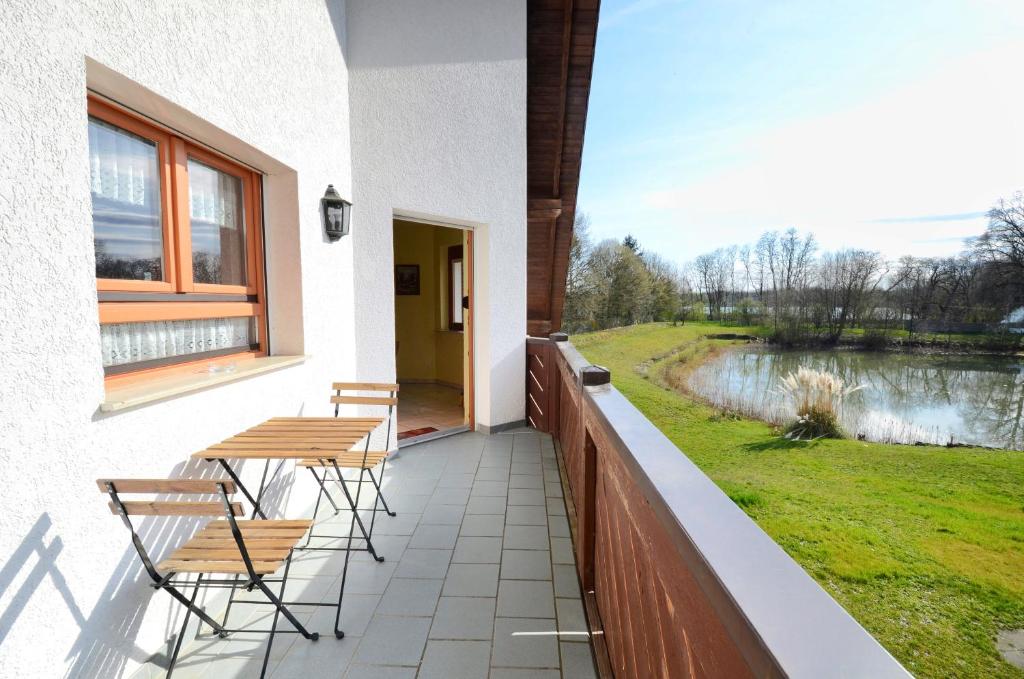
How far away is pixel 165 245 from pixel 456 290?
5.19 meters

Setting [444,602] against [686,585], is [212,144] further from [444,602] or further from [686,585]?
[686,585]

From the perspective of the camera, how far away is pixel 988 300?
12.9 metres

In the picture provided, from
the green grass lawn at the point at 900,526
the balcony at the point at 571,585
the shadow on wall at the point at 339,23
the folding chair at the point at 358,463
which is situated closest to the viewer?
the balcony at the point at 571,585

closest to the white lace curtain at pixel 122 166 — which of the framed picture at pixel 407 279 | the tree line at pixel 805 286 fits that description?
the framed picture at pixel 407 279

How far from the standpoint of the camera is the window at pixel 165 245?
82.4 inches

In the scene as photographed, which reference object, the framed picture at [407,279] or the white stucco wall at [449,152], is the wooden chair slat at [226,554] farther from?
the framed picture at [407,279]

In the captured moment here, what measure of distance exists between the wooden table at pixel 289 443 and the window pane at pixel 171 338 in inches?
20.0

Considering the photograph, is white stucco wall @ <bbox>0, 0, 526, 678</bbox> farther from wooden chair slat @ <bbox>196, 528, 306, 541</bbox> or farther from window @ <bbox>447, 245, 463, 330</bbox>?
window @ <bbox>447, 245, 463, 330</bbox>

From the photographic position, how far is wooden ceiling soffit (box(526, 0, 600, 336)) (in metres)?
5.71

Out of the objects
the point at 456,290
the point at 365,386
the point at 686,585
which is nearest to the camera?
the point at 686,585

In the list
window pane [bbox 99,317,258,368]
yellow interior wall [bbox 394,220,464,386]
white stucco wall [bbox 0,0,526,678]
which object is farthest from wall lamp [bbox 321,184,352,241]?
yellow interior wall [bbox 394,220,464,386]

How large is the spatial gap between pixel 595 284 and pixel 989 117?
14748 millimetres

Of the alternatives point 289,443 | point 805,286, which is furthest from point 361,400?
point 805,286

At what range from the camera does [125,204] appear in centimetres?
218
